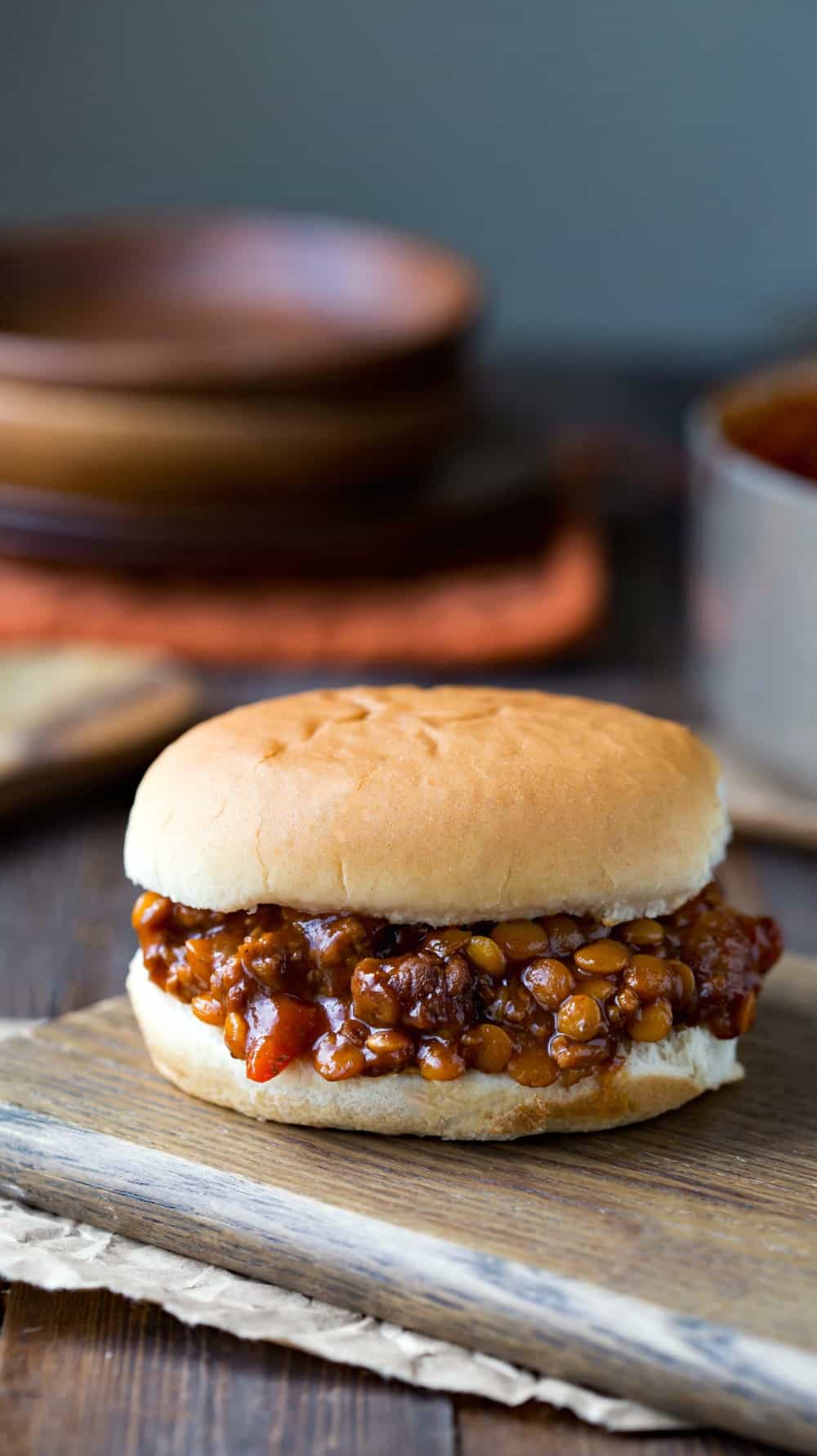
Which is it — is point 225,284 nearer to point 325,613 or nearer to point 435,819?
point 325,613

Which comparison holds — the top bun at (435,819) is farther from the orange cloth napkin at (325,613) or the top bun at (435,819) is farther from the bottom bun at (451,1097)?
the orange cloth napkin at (325,613)

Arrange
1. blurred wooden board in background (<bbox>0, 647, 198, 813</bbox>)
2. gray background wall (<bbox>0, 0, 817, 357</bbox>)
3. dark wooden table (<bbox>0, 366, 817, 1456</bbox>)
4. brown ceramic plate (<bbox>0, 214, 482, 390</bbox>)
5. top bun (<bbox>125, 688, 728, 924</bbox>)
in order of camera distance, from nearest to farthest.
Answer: dark wooden table (<bbox>0, 366, 817, 1456</bbox>), top bun (<bbox>125, 688, 728, 924</bbox>), blurred wooden board in background (<bbox>0, 647, 198, 813</bbox>), brown ceramic plate (<bbox>0, 214, 482, 390</bbox>), gray background wall (<bbox>0, 0, 817, 357</bbox>)

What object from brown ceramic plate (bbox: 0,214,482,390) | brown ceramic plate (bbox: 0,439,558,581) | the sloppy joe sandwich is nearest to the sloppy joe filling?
the sloppy joe sandwich

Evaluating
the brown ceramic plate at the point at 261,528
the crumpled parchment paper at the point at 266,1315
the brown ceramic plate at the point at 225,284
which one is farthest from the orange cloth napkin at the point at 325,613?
the crumpled parchment paper at the point at 266,1315

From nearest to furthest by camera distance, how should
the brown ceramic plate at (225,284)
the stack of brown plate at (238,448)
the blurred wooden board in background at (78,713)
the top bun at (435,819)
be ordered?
the top bun at (435,819)
the blurred wooden board in background at (78,713)
the stack of brown plate at (238,448)
the brown ceramic plate at (225,284)

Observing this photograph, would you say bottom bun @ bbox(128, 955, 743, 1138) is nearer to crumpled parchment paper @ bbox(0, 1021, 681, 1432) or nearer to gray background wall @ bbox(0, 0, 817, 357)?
crumpled parchment paper @ bbox(0, 1021, 681, 1432)

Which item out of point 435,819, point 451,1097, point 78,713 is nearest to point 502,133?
point 78,713
